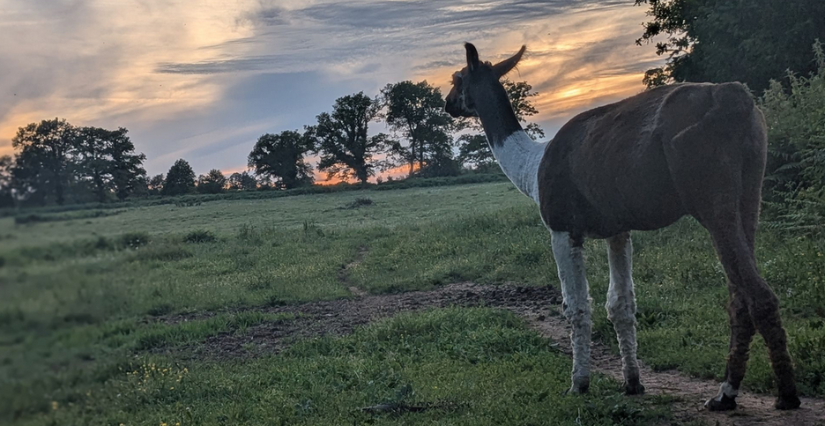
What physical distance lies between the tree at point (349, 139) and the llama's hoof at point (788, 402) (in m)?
59.0

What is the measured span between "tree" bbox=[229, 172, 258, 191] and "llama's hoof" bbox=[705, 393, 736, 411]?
118ft

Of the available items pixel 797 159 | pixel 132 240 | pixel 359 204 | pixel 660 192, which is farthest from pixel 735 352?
pixel 359 204

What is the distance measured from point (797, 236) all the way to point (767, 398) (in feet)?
20.4

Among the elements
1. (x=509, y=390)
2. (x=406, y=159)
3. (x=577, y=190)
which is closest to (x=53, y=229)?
(x=577, y=190)

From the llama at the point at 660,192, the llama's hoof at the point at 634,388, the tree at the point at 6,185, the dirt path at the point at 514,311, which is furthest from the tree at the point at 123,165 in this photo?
the llama's hoof at the point at 634,388

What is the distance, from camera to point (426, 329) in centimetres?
921

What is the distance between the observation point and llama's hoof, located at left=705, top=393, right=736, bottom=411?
5164mm

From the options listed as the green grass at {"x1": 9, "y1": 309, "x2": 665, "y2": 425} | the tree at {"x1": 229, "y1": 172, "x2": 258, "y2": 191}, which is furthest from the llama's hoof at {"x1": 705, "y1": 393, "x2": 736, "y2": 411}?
the tree at {"x1": 229, "y1": 172, "x2": 258, "y2": 191}

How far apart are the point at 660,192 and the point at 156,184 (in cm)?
372

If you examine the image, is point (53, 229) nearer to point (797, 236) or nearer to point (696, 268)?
point (696, 268)

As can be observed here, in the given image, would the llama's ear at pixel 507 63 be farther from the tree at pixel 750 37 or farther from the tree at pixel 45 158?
the tree at pixel 750 37

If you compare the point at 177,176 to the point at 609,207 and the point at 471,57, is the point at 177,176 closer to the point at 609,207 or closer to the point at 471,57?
the point at 609,207

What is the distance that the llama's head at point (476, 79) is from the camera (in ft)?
23.2

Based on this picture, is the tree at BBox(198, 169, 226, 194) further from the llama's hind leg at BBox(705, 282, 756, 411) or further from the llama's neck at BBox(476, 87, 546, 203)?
the llama's hind leg at BBox(705, 282, 756, 411)
